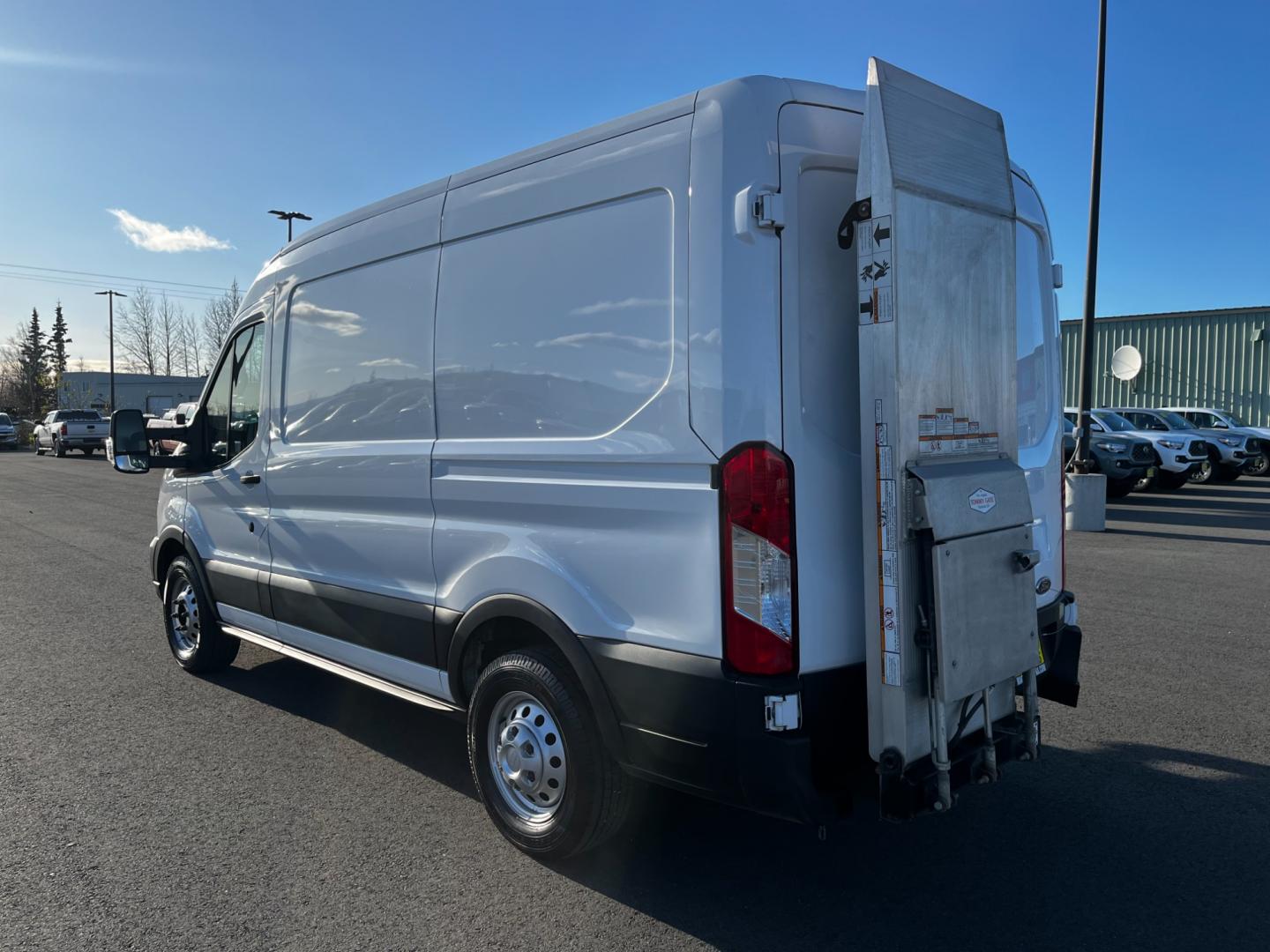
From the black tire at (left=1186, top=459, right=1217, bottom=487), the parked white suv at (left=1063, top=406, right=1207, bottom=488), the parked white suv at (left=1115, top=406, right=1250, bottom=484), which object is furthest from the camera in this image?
the black tire at (left=1186, top=459, right=1217, bottom=487)

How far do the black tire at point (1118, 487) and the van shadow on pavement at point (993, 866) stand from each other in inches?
537

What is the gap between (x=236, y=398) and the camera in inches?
220

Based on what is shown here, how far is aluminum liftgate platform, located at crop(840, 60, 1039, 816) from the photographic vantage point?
296cm

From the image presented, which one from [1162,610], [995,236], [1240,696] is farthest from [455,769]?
[1162,610]

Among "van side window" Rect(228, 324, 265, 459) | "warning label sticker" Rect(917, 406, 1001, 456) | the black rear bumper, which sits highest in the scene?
"van side window" Rect(228, 324, 265, 459)

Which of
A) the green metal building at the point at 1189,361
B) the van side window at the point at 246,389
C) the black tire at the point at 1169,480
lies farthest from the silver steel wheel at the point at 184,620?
the green metal building at the point at 1189,361

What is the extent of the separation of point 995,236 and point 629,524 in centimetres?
165

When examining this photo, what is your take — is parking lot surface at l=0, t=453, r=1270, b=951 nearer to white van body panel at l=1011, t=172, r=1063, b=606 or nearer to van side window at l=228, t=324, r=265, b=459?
white van body panel at l=1011, t=172, r=1063, b=606

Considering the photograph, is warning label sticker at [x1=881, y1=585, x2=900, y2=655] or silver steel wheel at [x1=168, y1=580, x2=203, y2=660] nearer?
warning label sticker at [x1=881, y1=585, x2=900, y2=655]

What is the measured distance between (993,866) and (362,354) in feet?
11.1

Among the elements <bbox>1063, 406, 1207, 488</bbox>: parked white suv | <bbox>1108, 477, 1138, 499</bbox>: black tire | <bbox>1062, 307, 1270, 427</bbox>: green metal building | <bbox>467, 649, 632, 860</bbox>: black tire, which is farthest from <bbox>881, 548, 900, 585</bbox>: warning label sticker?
<bbox>1062, 307, 1270, 427</bbox>: green metal building

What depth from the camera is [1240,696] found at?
5.51 meters

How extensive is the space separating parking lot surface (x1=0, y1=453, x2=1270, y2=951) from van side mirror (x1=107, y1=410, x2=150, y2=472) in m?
1.37

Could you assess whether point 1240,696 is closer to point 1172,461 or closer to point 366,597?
point 366,597
